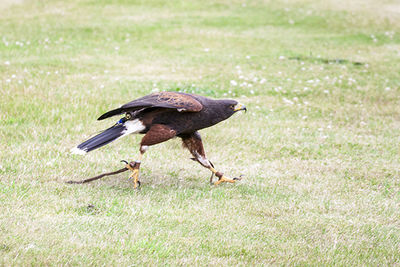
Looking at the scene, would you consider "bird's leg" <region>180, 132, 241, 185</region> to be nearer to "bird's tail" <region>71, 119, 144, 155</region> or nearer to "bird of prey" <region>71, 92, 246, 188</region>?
"bird of prey" <region>71, 92, 246, 188</region>

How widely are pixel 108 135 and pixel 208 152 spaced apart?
226 centimetres

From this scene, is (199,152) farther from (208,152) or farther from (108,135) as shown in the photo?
(208,152)

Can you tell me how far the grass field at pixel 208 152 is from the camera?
4.78 metres

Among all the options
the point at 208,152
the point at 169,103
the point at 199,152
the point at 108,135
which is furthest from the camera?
the point at 208,152

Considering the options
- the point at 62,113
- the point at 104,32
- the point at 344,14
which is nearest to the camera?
the point at 62,113

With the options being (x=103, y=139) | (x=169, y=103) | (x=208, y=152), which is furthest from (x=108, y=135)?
(x=208, y=152)

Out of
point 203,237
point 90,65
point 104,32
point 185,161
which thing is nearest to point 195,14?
point 104,32

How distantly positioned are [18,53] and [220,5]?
11034 mm

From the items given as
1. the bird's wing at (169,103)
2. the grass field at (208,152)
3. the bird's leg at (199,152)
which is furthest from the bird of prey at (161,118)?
the grass field at (208,152)

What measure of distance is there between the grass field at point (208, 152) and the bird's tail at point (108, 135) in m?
0.45

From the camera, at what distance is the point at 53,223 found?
4.82 meters

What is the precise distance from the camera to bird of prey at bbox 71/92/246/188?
19.9ft

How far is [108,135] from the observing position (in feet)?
20.3

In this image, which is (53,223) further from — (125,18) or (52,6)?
(52,6)
